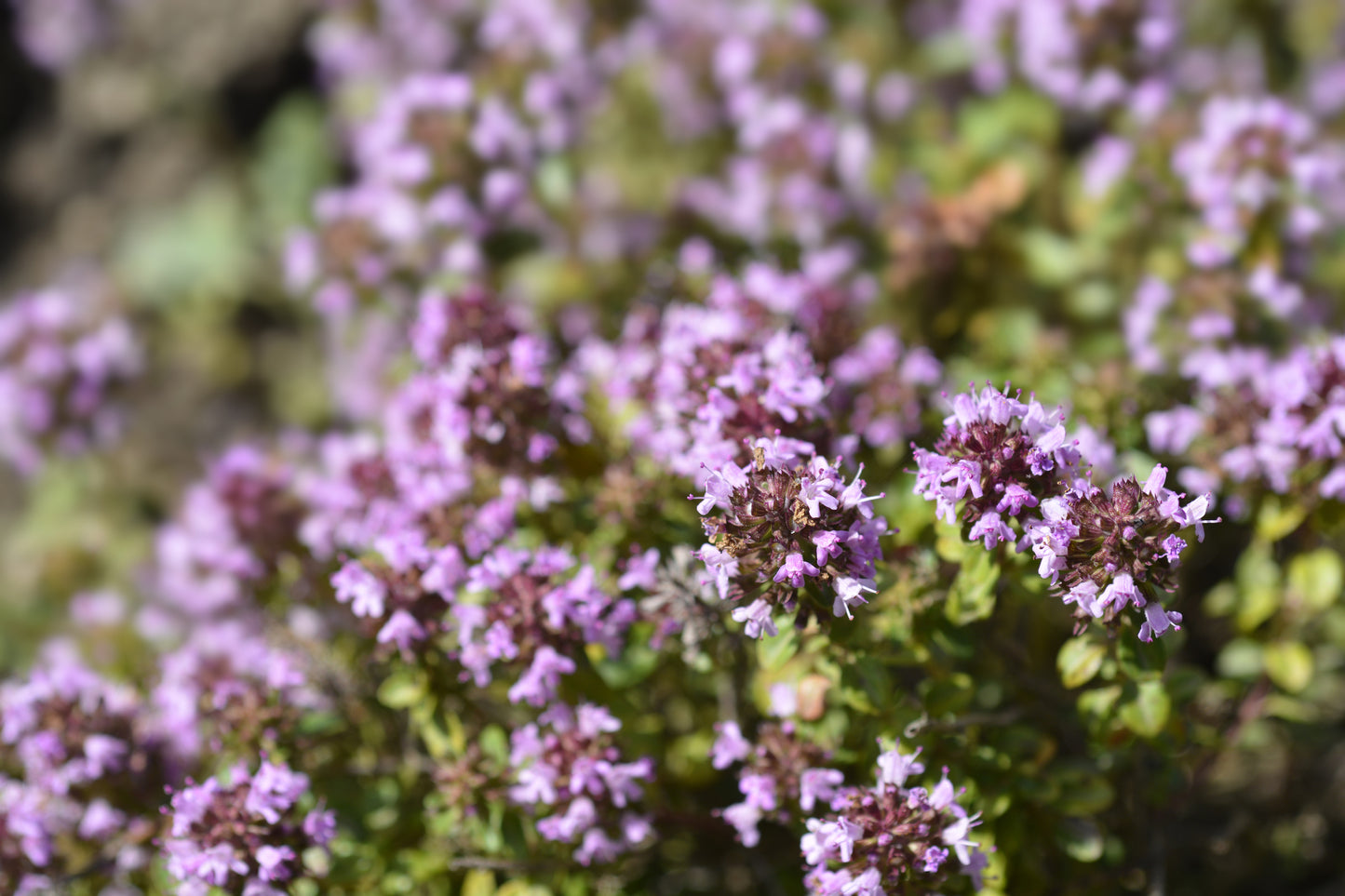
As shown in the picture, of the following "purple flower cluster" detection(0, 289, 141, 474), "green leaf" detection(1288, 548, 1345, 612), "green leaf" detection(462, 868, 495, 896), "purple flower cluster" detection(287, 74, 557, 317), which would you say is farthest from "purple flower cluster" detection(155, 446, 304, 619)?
"green leaf" detection(1288, 548, 1345, 612)

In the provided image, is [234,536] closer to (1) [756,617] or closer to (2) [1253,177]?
(1) [756,617]

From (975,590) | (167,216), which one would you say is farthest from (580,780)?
(167,216)

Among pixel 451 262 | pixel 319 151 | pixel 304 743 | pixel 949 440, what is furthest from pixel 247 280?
pixel 949 440

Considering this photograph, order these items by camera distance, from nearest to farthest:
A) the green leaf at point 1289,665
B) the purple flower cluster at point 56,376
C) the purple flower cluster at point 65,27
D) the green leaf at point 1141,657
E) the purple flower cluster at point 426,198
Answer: the green leaf at point 1141,657 → the green leaf at point 1289,665 → the purple flower cluster at point 426,198 → the purple flower cluster at point 56,376 → the purple flower cluster at point 65,27

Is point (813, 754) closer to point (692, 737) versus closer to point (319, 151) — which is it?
point (692, 737)

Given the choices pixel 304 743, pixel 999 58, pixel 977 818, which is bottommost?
pixel 977 818

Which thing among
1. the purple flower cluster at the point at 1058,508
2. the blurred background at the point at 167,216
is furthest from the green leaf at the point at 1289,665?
the blurred background at the point at 167,216

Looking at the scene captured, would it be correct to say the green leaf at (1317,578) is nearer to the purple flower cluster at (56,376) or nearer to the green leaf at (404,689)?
the green leaf at (404,689)
